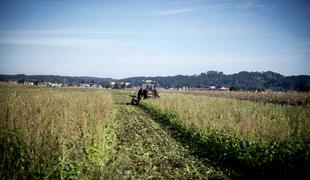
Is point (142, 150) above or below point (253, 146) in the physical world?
below

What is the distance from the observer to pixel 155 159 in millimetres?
8898

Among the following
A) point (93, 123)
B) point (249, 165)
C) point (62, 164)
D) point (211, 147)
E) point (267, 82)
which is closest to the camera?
point (62, 164)

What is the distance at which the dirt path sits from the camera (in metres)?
7.42

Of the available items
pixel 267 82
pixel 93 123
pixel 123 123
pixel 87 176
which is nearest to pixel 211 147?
pixel 93 123

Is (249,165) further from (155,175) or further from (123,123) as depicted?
(123,123)

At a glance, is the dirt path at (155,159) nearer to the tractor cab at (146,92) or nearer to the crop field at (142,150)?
the crop field at (142,150)

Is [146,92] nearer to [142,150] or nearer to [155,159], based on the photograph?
[142,150]

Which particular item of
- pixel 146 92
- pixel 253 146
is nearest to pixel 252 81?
pixel 146 92

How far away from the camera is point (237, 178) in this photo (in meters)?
7.38

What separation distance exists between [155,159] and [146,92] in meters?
23.8

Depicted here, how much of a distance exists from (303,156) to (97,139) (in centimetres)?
558

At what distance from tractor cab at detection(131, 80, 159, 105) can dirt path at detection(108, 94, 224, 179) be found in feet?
57.5

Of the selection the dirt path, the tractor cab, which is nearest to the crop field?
the dirt path

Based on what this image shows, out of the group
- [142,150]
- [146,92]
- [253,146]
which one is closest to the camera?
[253,146]
